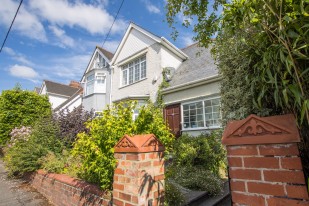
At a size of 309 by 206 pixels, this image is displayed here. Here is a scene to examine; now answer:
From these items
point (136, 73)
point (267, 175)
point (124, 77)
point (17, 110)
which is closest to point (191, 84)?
point (136, 73)

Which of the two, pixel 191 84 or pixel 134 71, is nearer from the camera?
pixel 191 84

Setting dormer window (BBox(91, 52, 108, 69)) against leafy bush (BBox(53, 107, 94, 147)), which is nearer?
leafy bush (BBox(53, 107, 94, 147))

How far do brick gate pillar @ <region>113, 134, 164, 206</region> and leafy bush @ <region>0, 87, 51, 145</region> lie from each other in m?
12.7

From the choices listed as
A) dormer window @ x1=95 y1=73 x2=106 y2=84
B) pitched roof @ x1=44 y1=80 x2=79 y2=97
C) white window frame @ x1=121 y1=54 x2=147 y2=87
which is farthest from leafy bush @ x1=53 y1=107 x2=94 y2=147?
pitched roof @ x1=44 y1=80 x2=79 y2=97

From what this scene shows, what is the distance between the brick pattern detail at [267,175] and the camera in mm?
1429

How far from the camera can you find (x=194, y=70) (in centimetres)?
1212

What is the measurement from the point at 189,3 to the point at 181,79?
7.00m

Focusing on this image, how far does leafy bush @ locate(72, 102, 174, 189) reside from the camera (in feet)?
11.6

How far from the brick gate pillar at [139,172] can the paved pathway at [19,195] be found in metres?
3.81

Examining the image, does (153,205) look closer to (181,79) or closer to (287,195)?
(287,195)

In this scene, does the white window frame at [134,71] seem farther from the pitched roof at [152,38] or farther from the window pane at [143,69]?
the pitched roof at [152,38]

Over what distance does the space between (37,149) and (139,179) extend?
5811 mm

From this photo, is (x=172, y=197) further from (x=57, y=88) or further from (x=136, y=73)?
(x=57, y=88)

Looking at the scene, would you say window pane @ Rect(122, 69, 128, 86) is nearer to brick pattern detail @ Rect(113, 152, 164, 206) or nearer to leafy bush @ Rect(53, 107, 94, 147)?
leafy bush @ Rect(53, 107, 94, 147)
